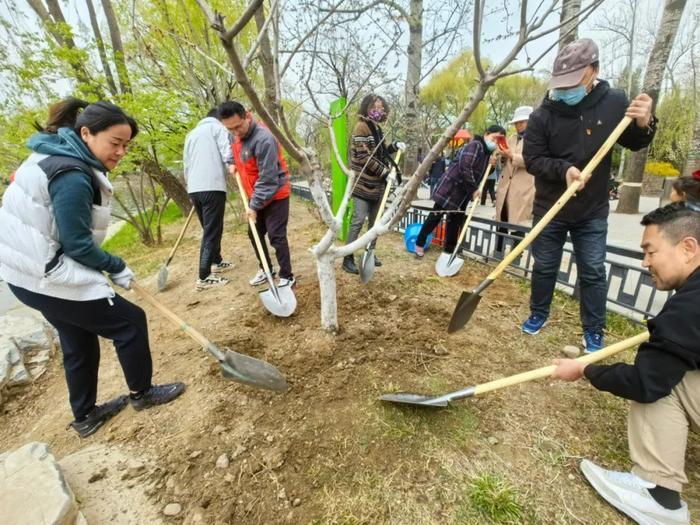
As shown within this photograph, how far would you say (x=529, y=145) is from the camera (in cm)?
241

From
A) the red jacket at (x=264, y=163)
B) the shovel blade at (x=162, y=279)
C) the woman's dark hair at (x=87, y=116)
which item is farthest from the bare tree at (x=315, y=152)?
the shovel blade at (x=162, y=279)

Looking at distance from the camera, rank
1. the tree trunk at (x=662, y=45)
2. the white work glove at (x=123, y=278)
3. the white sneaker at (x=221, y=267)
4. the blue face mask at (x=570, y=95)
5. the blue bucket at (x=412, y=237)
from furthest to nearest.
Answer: the tree trunk at (x=662, y=45)
the blue bucket at (x=412, y=237)
the white sneaker at (x=221, y=267)
the blue face mask at (x=570, y=95)
the white work glove at (x=123, y=278)

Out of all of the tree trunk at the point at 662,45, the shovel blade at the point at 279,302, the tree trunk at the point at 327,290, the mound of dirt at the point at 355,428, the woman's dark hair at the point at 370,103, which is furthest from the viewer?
the tree trunk at the point at 662,45

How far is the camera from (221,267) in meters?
4.60

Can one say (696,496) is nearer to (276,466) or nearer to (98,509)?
(276,466)

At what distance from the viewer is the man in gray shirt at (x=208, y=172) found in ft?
12.1

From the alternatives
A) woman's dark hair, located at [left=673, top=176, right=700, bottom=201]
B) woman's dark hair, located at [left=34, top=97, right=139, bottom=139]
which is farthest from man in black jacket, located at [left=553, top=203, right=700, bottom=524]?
woman's dark hair, located at [left=34, top=97, right=139, bottom=139]

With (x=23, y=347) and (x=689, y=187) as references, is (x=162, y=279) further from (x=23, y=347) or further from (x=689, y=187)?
(x=689, y=187)

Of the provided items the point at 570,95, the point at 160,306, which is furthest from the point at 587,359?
the point at 160,306

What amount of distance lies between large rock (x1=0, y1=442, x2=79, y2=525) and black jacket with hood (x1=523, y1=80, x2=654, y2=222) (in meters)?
3.08

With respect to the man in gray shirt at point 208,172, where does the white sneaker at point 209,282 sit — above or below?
below

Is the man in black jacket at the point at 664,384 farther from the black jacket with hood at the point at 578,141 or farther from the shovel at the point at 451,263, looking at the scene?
the shovel at the point at 451,263

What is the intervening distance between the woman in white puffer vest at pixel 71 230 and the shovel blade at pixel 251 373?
53 cm

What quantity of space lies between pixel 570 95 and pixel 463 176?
76.2 inches
